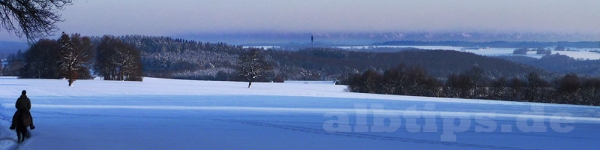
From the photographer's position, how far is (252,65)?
60312 mm

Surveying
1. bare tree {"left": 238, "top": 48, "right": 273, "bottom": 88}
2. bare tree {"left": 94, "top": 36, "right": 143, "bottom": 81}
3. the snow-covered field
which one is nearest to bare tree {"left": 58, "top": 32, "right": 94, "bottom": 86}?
bare tree {"left": 94, "top": 36, "right": 143, "bottom": 81}

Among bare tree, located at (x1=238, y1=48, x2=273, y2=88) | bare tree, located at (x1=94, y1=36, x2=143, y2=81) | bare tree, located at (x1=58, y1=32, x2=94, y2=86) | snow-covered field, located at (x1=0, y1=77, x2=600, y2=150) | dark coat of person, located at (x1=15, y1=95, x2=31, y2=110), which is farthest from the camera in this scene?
bare tree, located at (x1=94, y1=36, x2=143, y2=81)

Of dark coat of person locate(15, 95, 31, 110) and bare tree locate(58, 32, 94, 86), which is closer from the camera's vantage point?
dark coat of person locate(15, 95, 31, 110)

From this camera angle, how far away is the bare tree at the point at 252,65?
60250mm

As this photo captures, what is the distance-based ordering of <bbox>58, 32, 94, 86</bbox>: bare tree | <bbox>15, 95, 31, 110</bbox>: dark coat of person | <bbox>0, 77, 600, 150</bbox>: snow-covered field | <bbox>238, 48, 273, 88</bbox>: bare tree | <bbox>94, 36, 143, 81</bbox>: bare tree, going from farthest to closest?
<bbox>94, 36, 143, 81</bbox>: bare tree < <bbox>238, 48, 273, 88</bbox>: bare tree < <bbox>58, 32, 94, 86</bbox>: bare tree < <bbox>0, 77, 600, 150</bbox>: snow-covered field < <bbox>15, 95, 31, 110</bbox>: dark coat of person

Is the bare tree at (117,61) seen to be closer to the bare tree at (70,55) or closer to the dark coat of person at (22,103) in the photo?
the bare tree at (70,55)

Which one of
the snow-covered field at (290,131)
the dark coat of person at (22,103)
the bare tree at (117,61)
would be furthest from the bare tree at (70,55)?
the dark coat of person at (22,103)

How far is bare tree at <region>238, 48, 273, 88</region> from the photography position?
198ft

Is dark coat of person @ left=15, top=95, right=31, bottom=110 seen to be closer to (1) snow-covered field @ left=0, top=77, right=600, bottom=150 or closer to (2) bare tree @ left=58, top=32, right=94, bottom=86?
(1) snow-covered field @ left=0, top=77, right=600, bottom=150

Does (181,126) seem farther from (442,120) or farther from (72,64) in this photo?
(72,64)

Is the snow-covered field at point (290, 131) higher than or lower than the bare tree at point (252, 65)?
lower

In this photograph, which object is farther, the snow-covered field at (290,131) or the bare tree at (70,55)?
the bare tree at (70,55)

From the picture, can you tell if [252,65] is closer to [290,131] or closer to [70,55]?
[70,55]

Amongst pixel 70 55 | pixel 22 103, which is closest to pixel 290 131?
pixel 22 103
